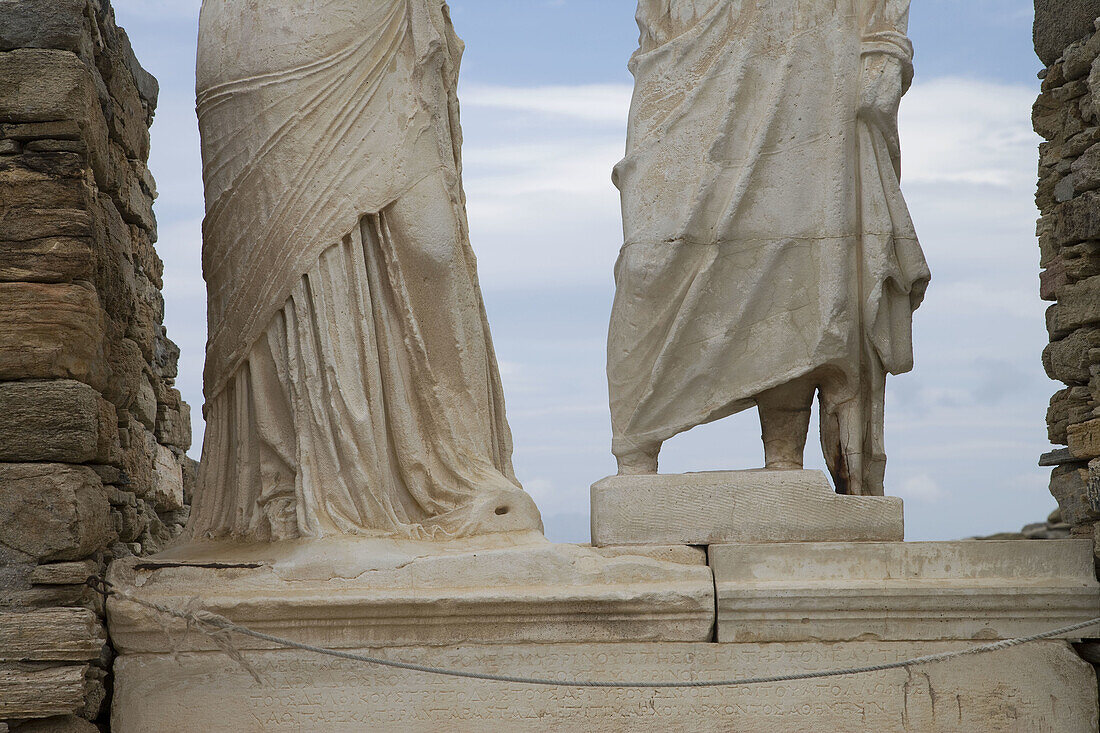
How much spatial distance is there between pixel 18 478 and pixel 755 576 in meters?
2.33

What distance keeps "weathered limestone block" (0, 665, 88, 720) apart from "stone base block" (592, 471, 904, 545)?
173cm

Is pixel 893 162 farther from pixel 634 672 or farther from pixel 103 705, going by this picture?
pixel 103 705

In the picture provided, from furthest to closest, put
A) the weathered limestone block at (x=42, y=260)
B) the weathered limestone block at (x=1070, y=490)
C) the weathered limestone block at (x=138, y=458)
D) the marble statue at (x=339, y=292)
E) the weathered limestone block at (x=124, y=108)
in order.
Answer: the weathered limestone block at (x=1070, y=490), the weathered limestone block at (x=138, y=458), the weathered limestone block at (x=124, y=108), the marble statue at (x=339, y=292), the weathered limestone block at (x=42, y=260)

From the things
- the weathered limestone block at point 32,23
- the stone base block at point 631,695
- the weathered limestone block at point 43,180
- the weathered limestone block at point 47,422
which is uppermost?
the weathered limestone block at point 32,23

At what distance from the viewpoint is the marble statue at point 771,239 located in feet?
16.7

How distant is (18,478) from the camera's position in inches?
181

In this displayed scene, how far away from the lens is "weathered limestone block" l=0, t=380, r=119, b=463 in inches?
181

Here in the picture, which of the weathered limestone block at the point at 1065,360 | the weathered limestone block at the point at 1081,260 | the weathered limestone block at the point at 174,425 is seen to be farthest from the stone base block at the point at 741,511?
the weathered limestone block at the point at 174,425

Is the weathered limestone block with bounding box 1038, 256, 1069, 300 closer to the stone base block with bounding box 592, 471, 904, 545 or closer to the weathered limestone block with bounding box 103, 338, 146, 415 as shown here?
the stone base block with bounding box 592, 471, 904, 545

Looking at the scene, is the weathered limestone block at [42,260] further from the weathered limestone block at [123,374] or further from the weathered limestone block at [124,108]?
the weathered limestone block at [124,108]

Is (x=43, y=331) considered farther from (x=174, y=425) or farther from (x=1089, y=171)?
(x=1089, y=171)

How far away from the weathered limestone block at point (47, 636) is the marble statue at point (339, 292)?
731 millimetres

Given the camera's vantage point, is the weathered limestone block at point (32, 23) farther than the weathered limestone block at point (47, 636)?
Yes

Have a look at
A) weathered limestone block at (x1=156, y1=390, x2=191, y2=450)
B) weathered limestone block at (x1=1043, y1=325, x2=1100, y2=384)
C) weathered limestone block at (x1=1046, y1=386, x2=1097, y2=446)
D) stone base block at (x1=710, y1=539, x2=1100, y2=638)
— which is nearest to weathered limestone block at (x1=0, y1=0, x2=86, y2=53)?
weathered limestone block at (x1=156, y1=390, x2=191, y2=450)
